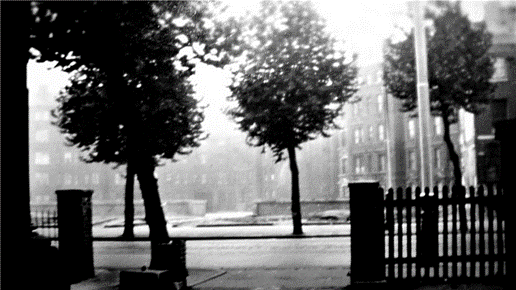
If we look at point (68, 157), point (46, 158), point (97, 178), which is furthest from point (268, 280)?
point (97, 178)

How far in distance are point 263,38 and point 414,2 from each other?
908 centimetres

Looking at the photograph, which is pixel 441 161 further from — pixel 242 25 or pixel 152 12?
pixel 152 12

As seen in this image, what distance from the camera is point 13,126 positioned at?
6324mm

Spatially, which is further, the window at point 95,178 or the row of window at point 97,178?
the window at point 95,178

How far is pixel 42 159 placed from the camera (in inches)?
2319

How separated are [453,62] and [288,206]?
2372 cm

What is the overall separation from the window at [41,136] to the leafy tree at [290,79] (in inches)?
1569

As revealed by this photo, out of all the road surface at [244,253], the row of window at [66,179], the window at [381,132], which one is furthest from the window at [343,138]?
the road surface at [244,253]

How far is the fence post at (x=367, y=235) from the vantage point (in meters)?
9.10

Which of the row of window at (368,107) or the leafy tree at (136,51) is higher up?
the row of window at (368,107)

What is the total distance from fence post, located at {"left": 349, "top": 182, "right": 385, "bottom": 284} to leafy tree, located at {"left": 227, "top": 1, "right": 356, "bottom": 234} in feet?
37.8

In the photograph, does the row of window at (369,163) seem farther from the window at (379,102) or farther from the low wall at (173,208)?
the low wall at (173,208)

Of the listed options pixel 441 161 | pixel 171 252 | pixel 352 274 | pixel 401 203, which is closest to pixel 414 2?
pixel 401 203

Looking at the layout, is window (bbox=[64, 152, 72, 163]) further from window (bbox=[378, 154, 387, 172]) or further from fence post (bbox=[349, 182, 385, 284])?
fence post (bbox=[349, 182, 385, 284])
